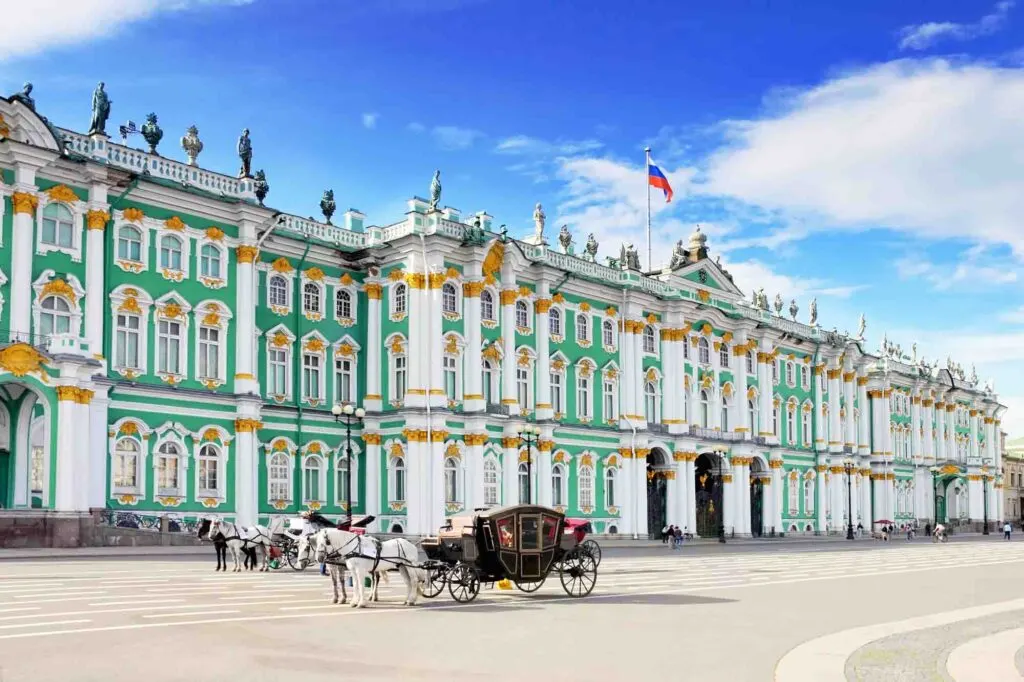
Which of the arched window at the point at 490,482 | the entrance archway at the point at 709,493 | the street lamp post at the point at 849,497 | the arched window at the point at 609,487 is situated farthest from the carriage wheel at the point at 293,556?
the street lamp post at the point at 849,497

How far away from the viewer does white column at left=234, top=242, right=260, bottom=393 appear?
1809 inches

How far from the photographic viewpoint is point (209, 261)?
45594 mm

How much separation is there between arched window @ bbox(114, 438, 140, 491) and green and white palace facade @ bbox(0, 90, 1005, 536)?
79 millimetres

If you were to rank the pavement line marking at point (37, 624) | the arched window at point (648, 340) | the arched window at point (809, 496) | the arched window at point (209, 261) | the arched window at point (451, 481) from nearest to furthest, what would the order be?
the pavement line marking at point (37, 624), the arched window at point (209, 261), the arched window at point (451, 481), the arched window at point (648, 340), the arched window at point (809, 496)

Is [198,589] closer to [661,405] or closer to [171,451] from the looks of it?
[171,451]

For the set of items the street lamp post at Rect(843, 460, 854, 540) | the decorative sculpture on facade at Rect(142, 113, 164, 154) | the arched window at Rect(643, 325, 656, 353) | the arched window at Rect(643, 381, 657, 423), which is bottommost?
the street lamp post at Rect(843, 460, 854, 540)

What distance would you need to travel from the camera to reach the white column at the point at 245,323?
151 feet

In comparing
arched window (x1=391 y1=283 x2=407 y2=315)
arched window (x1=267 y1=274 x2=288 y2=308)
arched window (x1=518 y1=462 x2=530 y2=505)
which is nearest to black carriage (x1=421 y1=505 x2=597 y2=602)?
arched window (x1=267 y1=274 x2=288 y2=308)

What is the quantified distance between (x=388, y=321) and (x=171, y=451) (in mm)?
12572

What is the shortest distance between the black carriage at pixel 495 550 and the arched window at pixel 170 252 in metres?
24.4

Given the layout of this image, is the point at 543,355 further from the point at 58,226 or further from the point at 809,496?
the point at 809,496

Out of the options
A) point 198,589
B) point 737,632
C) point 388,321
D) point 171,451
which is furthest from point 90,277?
point 737,632

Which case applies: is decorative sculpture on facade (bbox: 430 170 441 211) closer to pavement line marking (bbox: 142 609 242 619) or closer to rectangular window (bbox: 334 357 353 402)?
rectangular window (bbox: 334 357 353 402)

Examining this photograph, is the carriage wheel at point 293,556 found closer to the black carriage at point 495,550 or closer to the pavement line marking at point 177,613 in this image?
the black carriage at point 495,550
